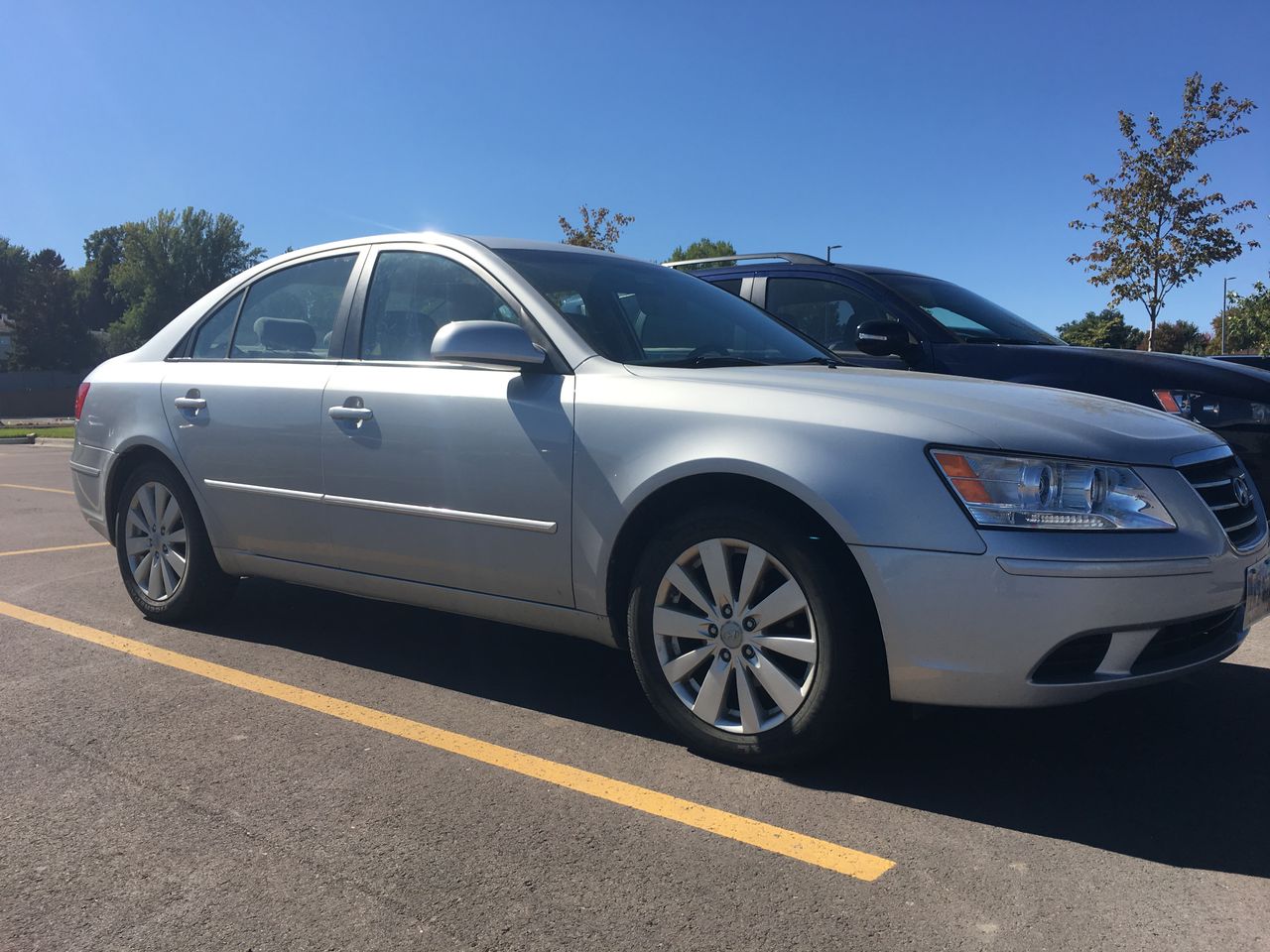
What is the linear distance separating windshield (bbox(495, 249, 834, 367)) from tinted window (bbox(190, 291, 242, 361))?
1.56m

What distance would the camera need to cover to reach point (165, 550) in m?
4.96

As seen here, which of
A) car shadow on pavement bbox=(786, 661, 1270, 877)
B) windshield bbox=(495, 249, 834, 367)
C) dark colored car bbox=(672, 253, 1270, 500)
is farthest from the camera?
dark colored car bbox=(672, 253, 1270, 500)

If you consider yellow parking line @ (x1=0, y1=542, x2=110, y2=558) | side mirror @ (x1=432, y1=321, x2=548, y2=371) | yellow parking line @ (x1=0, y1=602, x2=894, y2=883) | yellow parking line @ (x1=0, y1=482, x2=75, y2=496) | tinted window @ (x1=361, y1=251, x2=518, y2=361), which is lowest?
yellow parking line @ (x1=0, y1=482, x2=75, y2=496)

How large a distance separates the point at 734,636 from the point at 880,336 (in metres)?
3.03

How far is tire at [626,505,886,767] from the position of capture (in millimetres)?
2982

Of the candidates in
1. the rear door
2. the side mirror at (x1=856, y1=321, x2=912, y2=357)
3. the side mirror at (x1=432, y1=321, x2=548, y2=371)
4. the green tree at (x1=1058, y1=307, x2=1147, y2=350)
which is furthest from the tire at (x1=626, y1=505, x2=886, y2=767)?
the green tree at (x1=1058, y1=307, x2=1147, y2=350)

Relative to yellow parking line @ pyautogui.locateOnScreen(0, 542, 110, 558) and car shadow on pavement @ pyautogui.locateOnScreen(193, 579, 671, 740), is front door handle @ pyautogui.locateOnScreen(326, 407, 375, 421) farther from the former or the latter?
yellow parking line @ pyautogui.locateOnScreen(0, 542, 110, 558)

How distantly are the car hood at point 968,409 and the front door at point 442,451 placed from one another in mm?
477

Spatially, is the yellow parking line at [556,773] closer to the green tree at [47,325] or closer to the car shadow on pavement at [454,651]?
the car shadow on pavement at [454,651]

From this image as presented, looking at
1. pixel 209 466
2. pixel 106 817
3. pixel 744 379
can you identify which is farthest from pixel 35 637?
pixel 744 379

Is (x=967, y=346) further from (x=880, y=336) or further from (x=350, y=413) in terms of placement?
(x=350, y=413)

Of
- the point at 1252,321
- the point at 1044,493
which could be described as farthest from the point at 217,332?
the point at 1252,321

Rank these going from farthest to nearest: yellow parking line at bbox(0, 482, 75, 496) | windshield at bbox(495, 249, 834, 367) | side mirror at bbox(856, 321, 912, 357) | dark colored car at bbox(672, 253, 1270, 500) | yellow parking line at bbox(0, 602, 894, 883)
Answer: yellow parking line at bbox(0, 482, 75, 496)
side mirror at bbox(856, 321, 912, 357)
dark colored car at bbox(672, 253, 1270, 500)
windshield at bbox(495, 249, 834, 367)
yellow parking line at bbox(0, 602, 894, 883)

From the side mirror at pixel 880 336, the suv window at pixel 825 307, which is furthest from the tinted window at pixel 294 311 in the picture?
the suv window at pixel 825 307
